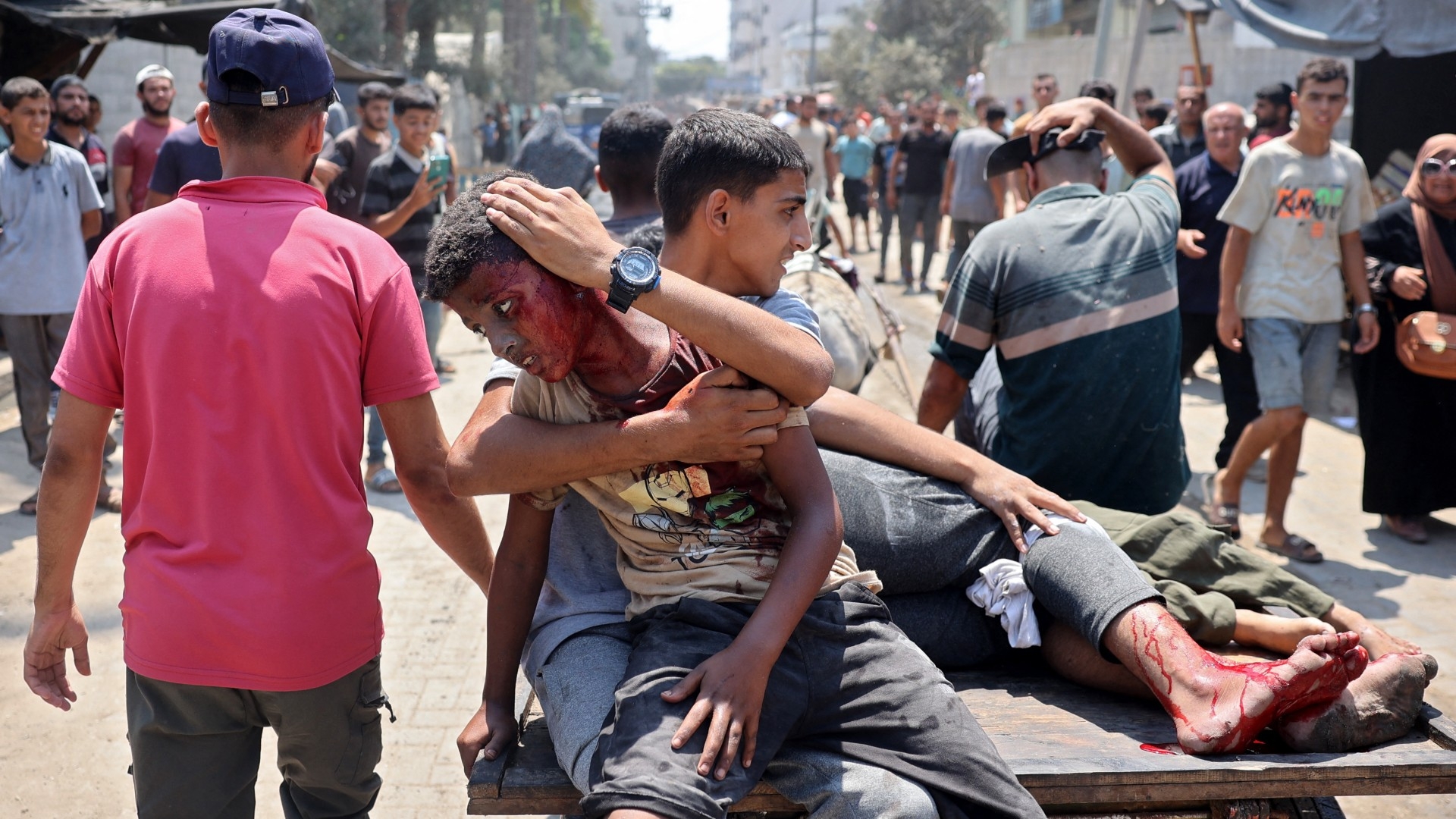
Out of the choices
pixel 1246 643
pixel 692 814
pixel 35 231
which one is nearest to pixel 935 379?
pixel 1246 643

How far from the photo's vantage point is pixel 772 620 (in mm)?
1954

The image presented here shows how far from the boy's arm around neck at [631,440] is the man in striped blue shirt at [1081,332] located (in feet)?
5.35

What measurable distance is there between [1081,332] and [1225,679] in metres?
1.42

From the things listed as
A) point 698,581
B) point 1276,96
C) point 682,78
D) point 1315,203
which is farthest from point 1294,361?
point 682,78

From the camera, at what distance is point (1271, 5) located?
663cm

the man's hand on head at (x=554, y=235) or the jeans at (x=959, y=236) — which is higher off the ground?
the man's hand on head at (x=554, y=235)

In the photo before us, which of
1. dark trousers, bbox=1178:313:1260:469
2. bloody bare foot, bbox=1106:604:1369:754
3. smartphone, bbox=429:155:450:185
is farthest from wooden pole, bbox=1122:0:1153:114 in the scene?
bloody bare foot, bbox=1106:604:1369:754

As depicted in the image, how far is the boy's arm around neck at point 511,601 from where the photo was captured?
2217mm

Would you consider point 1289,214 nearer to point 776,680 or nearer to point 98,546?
point 776,680

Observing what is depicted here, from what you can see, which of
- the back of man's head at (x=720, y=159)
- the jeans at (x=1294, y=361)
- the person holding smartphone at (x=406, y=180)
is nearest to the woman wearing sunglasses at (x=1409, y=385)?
the jeans at (x=1294, y=361)

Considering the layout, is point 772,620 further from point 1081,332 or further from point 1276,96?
point 1276,96

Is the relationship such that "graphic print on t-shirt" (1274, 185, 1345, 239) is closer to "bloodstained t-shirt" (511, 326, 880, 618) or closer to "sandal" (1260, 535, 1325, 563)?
"sandal" (1260, 535, 1325, 563)

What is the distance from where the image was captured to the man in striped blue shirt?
11.2ft

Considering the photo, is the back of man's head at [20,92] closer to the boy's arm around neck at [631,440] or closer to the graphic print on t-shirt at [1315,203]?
the boy's arm around neck at [631,440]
